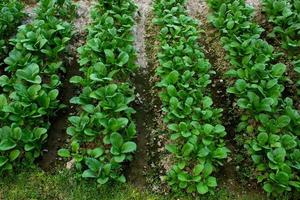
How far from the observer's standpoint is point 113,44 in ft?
21.0

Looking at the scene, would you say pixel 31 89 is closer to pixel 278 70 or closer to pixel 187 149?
pixel 187 149

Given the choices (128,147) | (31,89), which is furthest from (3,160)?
(128,147)

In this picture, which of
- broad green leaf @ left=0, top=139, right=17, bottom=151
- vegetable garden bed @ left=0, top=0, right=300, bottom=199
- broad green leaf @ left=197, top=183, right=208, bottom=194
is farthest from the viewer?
vegetable garden bed @ left=0, top=0, right=300, bottom=199

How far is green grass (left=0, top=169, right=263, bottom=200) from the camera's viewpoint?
5.25m

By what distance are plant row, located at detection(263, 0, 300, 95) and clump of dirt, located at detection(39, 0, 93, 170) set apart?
10.5 feet

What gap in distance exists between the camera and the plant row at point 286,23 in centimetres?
685

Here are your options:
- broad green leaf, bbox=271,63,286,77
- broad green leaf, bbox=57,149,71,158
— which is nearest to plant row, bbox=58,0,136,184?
broad green leaf, bbox=57,149,71,158

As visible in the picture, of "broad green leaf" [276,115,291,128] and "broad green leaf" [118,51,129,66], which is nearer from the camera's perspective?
"broad green leaf" [276,115,291,128]

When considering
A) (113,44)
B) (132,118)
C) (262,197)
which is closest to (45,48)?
(113,44)

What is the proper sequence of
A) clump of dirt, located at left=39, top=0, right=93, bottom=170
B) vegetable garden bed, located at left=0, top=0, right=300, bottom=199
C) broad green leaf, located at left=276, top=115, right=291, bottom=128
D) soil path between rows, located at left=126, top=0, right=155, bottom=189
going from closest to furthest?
vegetable garden bed, located at left=0, top=0, right=300, bottom=199 < broad green leaf, located at left=276, top=115, right=291, bottom=128 < soil path between rows, located at left=126, top=0, right=155, bottom=189 < clump of dirt, located at left=39, top=0, right=93, bottom=170

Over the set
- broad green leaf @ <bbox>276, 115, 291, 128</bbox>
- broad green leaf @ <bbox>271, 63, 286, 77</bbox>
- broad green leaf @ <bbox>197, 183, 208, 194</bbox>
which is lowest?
broad green leaf @ <bbox>197, 183, 208, 194</bbox>

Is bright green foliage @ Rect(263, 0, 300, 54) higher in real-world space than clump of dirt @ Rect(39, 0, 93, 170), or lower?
higher

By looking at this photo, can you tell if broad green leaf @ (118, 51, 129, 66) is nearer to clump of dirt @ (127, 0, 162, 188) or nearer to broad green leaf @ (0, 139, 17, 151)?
clump of dirt @ (127, 0, 162, 188)

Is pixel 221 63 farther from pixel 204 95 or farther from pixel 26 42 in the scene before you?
pixel 26 42
